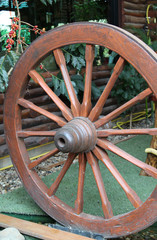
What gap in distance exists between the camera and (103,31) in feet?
6.58

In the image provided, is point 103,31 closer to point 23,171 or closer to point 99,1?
point 23,171

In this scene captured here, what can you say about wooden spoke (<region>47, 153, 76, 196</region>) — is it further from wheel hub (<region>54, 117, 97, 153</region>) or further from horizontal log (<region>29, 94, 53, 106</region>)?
horizontal log (<region>29, 94, 53, 106</region>)

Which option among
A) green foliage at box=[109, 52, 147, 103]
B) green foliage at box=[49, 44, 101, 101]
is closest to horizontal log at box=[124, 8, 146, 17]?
green foliage at box=[109, 52, 147, 103]

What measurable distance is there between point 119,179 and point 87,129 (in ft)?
1.24

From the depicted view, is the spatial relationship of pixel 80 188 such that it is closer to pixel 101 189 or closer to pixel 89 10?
pixel 101 189

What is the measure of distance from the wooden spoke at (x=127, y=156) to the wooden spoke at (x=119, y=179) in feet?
0.19

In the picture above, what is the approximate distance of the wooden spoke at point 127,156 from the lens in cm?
195

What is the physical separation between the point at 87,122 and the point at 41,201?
739 mm

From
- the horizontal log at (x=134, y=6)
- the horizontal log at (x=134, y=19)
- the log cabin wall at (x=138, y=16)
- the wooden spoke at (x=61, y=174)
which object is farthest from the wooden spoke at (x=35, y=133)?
the horizontal log at (x=134, y=6)

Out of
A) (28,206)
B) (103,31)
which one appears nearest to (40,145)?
(28,206)

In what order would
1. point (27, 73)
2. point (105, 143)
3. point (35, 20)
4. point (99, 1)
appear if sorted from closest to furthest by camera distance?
point (105, 143)
point (27, 73)
point (35, 20)
point (99, 1)

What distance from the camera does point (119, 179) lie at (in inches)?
81.8

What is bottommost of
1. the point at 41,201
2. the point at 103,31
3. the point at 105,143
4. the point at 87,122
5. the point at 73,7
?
the point at 41,201

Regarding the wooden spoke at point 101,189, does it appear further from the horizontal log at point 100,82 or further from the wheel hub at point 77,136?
the horizontal log at point 100,82
